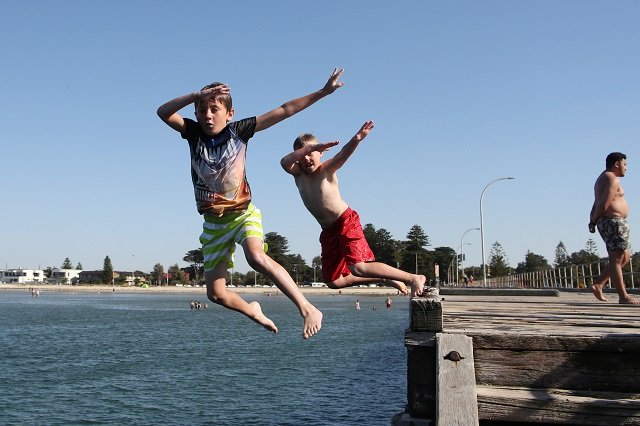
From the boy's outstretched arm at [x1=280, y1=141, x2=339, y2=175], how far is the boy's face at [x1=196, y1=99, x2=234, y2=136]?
2.71ft

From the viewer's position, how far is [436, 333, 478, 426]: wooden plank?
389cm

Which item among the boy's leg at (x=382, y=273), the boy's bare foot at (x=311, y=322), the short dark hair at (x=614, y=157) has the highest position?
the short dark hair at (x=614, y=157)

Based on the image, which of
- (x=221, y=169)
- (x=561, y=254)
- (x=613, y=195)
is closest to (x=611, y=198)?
(x=613, y=195)

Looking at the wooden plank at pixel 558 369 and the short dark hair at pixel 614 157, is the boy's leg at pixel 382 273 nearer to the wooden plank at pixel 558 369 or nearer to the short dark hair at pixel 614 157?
the wooden plank at pixel 558 369

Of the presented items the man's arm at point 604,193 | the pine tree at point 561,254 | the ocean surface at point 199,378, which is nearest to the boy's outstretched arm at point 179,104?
the man's arm at point 604,193

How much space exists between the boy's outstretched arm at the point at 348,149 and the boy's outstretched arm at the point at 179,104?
4.56ft

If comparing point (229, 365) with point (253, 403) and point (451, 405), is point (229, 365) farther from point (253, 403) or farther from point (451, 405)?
point (451, 405)

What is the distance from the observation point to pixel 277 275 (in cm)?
478

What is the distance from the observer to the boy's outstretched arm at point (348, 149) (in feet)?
18.1

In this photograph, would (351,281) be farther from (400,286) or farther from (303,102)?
(303,102)

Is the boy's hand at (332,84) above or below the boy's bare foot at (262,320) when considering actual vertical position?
above

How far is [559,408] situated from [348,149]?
105 inches

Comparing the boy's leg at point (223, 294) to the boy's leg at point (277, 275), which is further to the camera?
the boy's leg at point (223, 294)

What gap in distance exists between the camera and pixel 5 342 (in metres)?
51.8
